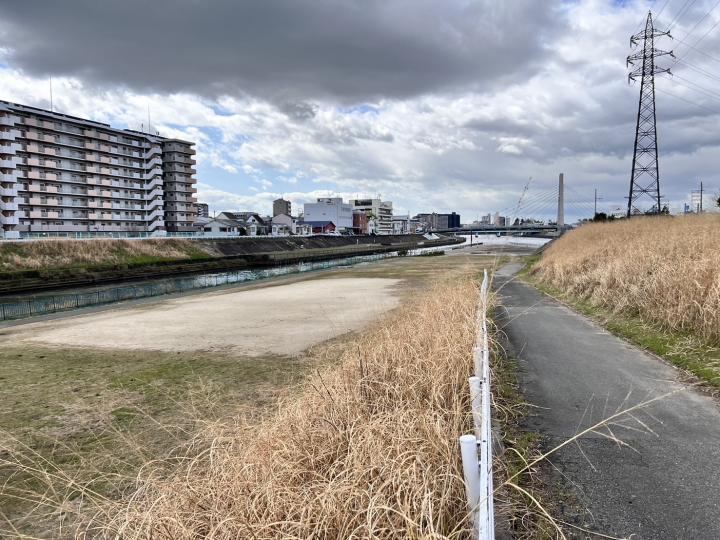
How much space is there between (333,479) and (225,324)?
1480 cm

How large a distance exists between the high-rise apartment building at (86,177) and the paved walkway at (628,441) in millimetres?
61143

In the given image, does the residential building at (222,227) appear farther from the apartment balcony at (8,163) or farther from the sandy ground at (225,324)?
the sandy ground at (225,324)

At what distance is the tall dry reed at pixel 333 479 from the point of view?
309 centimetres

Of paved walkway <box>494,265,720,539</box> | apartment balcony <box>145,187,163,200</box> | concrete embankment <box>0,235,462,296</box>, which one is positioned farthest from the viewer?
apartment balcony <box>145,187,163,200</box>

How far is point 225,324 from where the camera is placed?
57.5ft

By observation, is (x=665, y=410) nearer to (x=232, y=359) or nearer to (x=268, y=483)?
(x=268, y=483)

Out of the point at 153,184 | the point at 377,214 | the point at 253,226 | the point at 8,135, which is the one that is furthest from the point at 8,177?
the point at 377,214

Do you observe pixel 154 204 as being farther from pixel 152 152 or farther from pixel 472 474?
pixel 472 474

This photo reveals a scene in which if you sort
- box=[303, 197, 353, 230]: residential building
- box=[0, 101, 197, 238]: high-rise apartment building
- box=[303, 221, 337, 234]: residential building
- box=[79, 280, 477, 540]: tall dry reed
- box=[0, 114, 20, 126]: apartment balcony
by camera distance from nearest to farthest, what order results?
box=[79, 280, 477, 540]: tall dry reed → box=[0, 114, 20, 126]: apartment balcony → box=[0, 101, 197, 238]: high-rise apartment building → box=[303, 221, 337, 234]: residential building → box=[303, 197, 353, 230]: residential building

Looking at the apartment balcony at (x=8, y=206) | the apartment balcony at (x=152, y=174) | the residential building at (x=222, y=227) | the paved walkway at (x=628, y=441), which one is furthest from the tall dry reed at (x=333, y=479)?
the residential building at (x=222, y=227)

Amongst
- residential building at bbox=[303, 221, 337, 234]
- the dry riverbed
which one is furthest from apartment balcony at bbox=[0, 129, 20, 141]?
residential building at bbox=[303, 221, 337, 234]

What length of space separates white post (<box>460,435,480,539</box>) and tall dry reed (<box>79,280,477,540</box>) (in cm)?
28

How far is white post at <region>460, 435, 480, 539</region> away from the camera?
97.2 inches

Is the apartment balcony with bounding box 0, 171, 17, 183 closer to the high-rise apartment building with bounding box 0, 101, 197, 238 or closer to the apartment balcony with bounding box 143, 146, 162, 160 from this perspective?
the high-rise apartment building with bounding box 0, 101, 197, 238
